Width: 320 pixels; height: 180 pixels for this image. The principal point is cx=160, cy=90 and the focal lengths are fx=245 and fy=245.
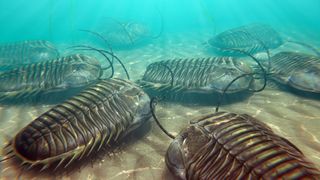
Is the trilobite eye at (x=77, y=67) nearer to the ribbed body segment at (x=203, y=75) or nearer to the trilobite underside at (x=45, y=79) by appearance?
the trilobite underside at (x=45, y=79)

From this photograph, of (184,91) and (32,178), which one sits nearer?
(32,178)

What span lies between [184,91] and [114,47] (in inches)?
403

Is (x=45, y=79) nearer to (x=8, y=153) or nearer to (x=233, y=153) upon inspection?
(x=8, y=153)

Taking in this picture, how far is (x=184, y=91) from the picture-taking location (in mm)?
7434

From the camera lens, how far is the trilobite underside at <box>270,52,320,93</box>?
6.63 meters

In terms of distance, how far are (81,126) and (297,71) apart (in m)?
6.14

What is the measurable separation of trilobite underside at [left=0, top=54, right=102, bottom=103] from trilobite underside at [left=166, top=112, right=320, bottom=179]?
16.7 ft

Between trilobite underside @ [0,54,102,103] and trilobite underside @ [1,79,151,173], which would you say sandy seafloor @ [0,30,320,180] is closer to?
trilobite underside @ [1,79,151,173]

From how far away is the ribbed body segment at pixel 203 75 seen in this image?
696 cm

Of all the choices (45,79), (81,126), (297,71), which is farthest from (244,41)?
(81,126)

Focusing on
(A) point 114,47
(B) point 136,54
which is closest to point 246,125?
(B) point 136,54

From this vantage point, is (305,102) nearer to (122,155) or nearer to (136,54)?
(122,155)

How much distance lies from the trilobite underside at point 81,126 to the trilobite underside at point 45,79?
2291 millimetres

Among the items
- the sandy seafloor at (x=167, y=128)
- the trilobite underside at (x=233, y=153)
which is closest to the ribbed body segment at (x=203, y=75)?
the sandy seafloor at (x=167, y=128)
